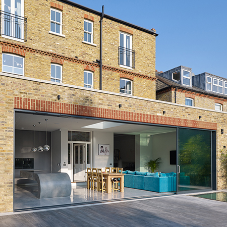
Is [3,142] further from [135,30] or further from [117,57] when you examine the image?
[135,30]

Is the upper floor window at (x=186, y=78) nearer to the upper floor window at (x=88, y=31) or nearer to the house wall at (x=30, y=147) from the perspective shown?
the upper floor window at (x=88, y=31)

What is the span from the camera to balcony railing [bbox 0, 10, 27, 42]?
1332 centimetres

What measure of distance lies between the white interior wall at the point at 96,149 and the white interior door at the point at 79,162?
631 mm

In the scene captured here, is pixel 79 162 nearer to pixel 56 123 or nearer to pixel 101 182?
pixel 56 123

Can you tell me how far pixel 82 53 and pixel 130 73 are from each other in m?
3.22

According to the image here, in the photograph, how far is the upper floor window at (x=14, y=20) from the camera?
13383mm

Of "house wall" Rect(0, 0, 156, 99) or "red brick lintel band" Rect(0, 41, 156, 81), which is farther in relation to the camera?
"house wall" Rect(0, 0, 156, 99)

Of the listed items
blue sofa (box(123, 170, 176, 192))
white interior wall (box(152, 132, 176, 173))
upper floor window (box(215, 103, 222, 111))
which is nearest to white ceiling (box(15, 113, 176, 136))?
white interior wall (box(152, 132, 176, 173))

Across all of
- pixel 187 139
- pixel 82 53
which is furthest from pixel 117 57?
pixel 187 139

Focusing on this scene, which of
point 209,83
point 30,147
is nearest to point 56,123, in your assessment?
point 30,147

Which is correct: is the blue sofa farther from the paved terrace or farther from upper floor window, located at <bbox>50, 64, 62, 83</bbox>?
upper floor window, located at <bbox>50, 64, 62, 83</bbox>

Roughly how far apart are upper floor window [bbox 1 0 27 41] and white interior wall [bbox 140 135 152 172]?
9.55 meters

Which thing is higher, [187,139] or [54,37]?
[54,37]

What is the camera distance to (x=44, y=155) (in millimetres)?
16547
